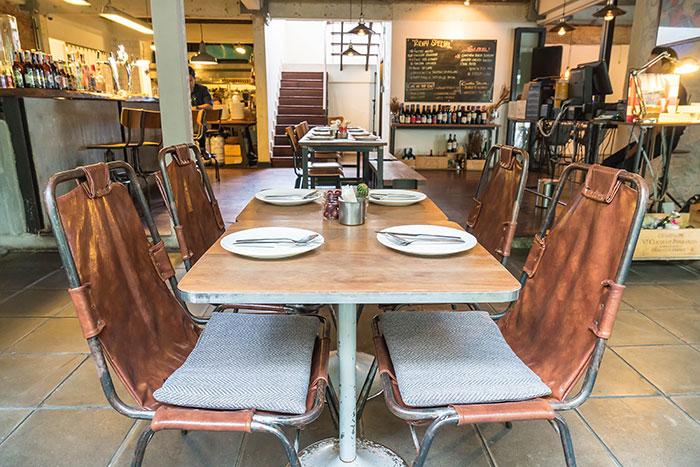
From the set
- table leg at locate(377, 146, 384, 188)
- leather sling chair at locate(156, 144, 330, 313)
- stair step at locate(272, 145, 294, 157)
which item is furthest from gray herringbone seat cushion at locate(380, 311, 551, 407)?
stair step at locate(272, 145, 294, 157)

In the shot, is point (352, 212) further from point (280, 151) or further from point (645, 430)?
point (280, 151)

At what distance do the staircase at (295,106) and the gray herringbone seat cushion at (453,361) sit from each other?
24.3ft

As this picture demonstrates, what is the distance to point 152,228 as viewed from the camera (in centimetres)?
143

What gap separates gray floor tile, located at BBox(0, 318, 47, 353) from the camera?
2.34 metres

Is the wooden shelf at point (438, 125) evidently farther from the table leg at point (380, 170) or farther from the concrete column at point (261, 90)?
the table leg at point (380, 170)

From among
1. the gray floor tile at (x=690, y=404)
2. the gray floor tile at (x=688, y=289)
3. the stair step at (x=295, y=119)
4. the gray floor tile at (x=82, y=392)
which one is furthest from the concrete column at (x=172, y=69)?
the stair step at (x=295, y=119)

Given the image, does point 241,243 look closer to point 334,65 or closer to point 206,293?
point 206,293

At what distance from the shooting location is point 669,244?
10.9 feet

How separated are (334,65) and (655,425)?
10.8 metres

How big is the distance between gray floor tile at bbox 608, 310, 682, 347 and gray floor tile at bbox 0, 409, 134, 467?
2.27 metres

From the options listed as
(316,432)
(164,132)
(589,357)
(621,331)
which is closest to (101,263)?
(316,432)

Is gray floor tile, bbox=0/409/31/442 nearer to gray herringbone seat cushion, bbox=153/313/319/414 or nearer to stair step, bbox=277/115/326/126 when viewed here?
gray herringbone seat cushion, bbox=153/313/319/414

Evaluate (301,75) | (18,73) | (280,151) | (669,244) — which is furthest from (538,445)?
(301,75)

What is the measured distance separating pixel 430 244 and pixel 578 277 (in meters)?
0.39
